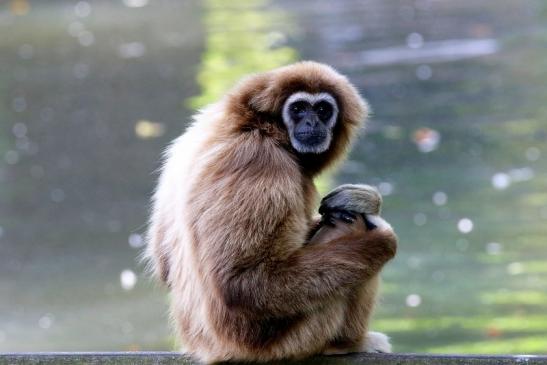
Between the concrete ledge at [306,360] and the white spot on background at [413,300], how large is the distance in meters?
3.81

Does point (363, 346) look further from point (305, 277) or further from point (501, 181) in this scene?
point (501, 181)

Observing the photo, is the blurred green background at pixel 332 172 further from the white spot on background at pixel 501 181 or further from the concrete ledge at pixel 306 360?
the concrete ledge at pixel 306 360

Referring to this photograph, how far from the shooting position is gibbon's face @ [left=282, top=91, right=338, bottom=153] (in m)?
5.00

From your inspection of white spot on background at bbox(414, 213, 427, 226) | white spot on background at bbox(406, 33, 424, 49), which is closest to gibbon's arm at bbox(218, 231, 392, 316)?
white spot on background at bbox(414, 213, 427, 226)

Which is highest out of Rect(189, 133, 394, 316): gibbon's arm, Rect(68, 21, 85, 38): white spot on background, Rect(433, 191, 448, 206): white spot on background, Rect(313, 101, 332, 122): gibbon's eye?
Rect(68, 21, 85, 38): white spot on background

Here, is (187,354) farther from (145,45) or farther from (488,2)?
(488,2)

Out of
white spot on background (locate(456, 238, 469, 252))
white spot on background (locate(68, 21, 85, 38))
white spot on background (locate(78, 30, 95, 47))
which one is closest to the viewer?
white spot on background (locate(456, 238, 469, 252))

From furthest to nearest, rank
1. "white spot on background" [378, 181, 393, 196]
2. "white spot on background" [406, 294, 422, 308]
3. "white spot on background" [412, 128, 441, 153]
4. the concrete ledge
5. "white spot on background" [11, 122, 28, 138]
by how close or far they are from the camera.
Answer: "white spot on background" [11, 122, 28, 138]
"white spot on background" [412, 128, 441, 153]
"white spot on background" [378, 181, 393, 196]
"white spot on background" [406, 294, 422, 308]
the concrete ledge

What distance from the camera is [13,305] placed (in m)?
9.41

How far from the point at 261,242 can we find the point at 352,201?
2.10 feet

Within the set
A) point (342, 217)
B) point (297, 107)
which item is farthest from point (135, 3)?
point (342, 217)

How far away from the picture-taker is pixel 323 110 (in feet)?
17.3

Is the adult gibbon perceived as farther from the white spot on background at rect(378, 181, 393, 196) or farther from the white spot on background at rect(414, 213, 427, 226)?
the white spot on background at rect(378, 181, 393, 196)

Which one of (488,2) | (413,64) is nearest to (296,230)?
(413,64)
